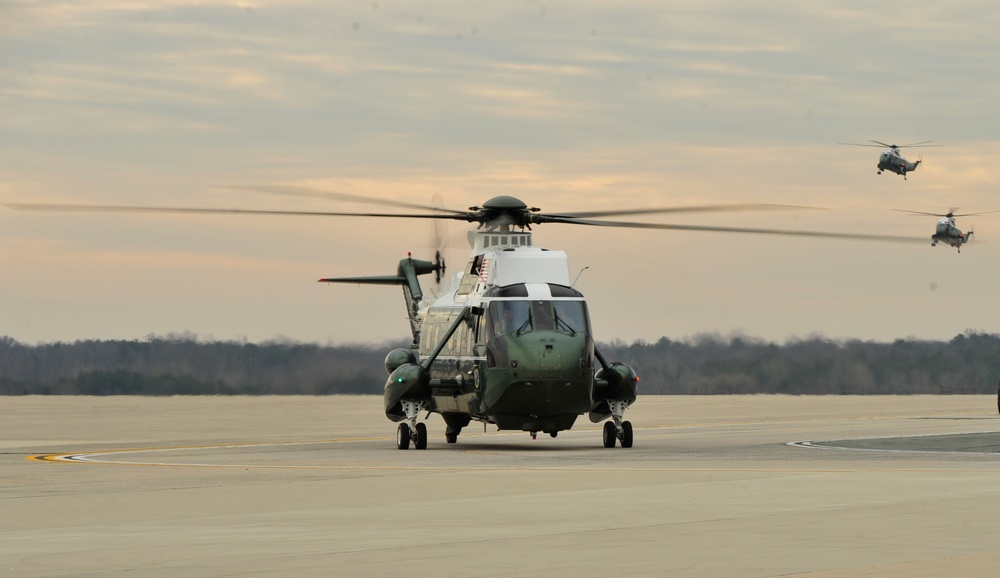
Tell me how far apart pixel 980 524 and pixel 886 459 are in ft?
47.2

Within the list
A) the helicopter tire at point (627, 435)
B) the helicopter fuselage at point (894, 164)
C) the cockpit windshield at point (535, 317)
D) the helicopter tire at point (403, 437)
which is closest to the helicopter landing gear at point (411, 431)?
the helicopter tire at point (403, 437)

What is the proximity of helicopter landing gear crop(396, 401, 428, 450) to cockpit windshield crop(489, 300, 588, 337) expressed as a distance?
3.29m

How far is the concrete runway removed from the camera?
14891mm

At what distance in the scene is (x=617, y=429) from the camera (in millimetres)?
39625

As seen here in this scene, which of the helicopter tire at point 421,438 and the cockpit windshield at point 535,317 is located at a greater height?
the cockpit windshield at point 535,317

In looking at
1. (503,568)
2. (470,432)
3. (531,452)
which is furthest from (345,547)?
(470,432)

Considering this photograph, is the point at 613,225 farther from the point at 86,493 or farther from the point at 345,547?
the point at 345,547

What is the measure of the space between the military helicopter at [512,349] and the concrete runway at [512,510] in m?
1.14

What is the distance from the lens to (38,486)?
26.4m

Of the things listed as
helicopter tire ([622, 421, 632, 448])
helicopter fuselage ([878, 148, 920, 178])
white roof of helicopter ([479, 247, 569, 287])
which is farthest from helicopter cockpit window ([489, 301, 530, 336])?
helicopter fuselage ([878, 148, 920, 178])

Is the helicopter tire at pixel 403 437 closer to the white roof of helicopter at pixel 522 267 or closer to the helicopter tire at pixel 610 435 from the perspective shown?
the white roof of helicopter at pixel 522 267

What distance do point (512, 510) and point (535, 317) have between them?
1755 centimetres

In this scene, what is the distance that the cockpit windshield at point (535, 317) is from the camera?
125 feet

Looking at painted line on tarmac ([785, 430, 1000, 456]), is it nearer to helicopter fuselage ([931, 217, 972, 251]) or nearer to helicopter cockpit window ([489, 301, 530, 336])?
helicopter cockpit window ([489, 301, 530, 336])
